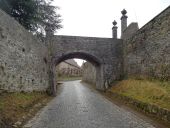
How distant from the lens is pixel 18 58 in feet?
34.4

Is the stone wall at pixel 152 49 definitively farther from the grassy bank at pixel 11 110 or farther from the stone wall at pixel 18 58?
the grassy bank at pixel 11 110

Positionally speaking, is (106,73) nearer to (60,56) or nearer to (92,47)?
(92,47)

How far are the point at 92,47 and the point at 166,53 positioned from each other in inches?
317


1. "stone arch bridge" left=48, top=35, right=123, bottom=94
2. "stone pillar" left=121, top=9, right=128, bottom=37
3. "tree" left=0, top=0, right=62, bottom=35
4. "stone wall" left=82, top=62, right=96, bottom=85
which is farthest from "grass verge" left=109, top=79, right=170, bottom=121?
"stone wall" left=82, top=62, right=96, bottom=85

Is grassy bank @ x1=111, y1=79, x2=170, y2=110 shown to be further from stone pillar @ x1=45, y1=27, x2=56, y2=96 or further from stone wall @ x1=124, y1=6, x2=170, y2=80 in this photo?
stone pillar @ x1=45, y1=27, x2=56, y2=96

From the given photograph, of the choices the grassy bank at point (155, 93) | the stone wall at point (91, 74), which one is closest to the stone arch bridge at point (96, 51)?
the grassy bank at point (155, 93)

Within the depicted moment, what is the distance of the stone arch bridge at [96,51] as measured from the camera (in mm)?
17703

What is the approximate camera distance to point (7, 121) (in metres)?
6.29

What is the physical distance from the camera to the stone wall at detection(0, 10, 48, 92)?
345 inches

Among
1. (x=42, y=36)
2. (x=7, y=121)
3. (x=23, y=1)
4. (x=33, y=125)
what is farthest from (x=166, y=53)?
(x=42, y=36)

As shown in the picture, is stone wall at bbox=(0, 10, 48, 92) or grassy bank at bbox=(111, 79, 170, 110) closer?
grassy bank at bbox=(111, 79, 170, 110)

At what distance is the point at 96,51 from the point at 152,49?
6394 millimetres

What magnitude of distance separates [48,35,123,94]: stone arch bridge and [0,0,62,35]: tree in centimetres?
174

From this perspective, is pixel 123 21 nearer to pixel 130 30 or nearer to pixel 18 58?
pixel 130 30
